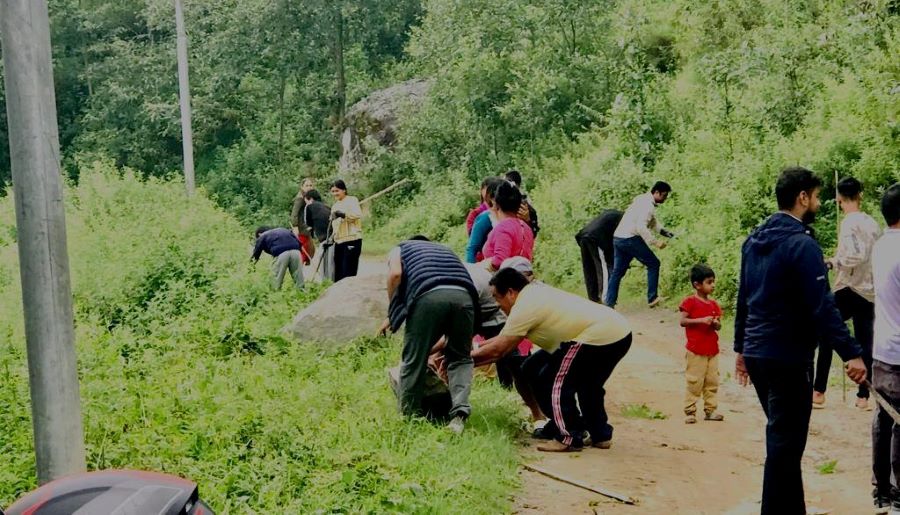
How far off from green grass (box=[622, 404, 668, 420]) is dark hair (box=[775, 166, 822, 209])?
146 inches

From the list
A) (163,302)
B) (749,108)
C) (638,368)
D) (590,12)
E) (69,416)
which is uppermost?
(590,12)

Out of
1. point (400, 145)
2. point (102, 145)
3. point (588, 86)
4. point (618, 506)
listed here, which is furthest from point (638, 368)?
point (102, 145)

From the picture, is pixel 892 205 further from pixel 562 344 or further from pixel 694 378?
pixel 694 378

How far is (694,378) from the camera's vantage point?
26.4 feet

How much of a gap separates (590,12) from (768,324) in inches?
667

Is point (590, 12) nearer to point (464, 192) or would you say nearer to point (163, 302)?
point (464, 192)

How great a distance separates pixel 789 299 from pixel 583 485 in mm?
2000

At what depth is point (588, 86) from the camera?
20.8m

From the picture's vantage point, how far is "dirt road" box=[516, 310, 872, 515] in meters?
6.06

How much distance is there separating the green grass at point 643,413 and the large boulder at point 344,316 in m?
2.75

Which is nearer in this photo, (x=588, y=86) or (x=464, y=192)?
(x=588, y=86)

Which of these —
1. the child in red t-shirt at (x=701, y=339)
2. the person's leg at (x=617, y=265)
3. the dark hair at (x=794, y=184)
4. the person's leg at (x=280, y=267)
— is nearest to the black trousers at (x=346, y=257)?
the person's leg at (x=280, y=267)

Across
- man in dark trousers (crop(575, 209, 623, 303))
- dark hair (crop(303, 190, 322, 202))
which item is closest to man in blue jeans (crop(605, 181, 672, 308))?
man in dark trousers (crop(575, 209, 623, 303))

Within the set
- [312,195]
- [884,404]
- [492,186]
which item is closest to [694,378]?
[492,186]
